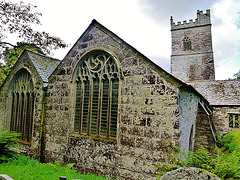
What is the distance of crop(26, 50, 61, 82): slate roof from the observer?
803cm

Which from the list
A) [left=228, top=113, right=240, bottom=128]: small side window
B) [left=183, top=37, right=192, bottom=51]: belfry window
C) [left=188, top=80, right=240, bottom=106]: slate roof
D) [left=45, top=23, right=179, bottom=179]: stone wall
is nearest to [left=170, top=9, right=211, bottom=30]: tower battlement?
[left=183, top=37, right=192, bottom=51]: belfry window

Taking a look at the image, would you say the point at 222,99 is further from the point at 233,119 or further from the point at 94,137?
the point at 94,137

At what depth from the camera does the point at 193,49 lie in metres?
30.2

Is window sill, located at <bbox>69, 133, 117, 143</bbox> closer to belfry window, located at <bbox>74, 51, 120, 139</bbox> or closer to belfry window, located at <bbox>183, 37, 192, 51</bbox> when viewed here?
belfry window, located at <bbox>74, 51, 120, 139</bbox>

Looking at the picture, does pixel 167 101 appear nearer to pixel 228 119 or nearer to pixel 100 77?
pixel 100 77

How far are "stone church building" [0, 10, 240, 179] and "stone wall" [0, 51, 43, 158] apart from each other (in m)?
0.05

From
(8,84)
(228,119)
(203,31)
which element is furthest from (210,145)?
(203,31)

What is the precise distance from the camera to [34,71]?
8.02 meters

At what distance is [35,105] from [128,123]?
16.4ft

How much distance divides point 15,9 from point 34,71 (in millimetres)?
4759

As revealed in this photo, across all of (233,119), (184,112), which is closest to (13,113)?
(184,112)

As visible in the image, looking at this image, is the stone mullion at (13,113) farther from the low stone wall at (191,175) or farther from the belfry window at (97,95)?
the low stone wall at (191,175)

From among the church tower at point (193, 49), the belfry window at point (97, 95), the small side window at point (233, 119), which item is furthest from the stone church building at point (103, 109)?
the church tower at point (193, 49)

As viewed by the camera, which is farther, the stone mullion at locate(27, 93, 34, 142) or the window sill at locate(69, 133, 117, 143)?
the stone mullion at locate(27, 93, 34, 142)
